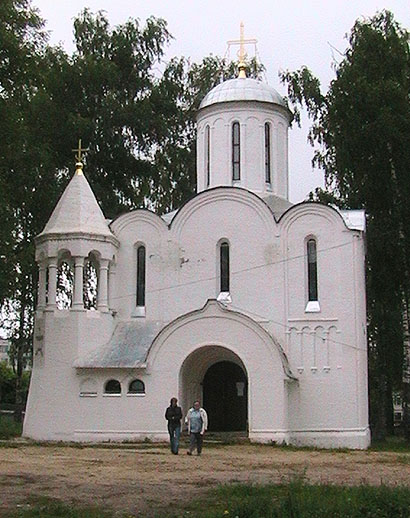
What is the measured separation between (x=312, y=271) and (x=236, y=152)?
16.0 ft

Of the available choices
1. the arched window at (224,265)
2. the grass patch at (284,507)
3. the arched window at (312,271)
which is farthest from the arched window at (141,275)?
the grass patch at (284,507)

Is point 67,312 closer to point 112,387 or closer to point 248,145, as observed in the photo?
point 112,387

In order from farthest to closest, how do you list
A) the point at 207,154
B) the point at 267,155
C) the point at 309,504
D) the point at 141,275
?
1. the point at 207,154
2. the point at 267,155
3. the point at 141,275
4. the point at 309,504

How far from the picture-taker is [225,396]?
2500 centimetres

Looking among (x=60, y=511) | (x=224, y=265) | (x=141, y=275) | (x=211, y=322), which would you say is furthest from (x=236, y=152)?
(x=60, y=511)

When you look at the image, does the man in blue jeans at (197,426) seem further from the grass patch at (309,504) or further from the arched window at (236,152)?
the arched window at (236,152)

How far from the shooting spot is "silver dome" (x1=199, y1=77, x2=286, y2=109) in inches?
1047

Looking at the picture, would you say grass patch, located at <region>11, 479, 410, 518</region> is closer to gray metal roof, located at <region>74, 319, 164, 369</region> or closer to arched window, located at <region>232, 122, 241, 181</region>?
gray metal roof, located at <region>74, 319, 164, 369</region>

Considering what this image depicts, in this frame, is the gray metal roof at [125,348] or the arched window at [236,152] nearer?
the gray metal roof at [125,348]

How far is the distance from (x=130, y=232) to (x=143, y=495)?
46.4ft

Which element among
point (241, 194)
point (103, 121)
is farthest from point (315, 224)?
point (103, 121)

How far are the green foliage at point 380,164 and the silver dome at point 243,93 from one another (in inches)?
79.7

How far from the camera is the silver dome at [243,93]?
87.2ft

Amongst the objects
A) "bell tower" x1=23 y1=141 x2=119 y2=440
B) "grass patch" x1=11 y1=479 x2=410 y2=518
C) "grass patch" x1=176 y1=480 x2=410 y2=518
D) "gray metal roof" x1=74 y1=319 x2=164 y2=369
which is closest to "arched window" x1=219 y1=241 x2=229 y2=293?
"gray metal roof" x1=74 y1=319 x2=164 y2=369
